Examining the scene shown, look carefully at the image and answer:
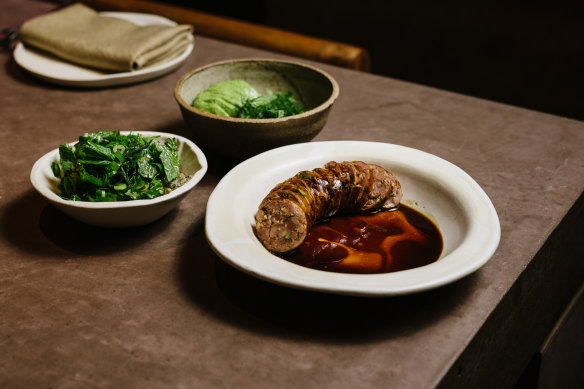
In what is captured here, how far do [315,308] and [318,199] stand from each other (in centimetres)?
24

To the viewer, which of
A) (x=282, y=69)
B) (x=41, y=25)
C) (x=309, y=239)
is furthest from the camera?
(x=41, y=25)

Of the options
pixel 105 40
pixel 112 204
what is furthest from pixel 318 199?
pixel 105 40

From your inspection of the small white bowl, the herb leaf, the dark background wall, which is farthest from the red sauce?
the dark background wall

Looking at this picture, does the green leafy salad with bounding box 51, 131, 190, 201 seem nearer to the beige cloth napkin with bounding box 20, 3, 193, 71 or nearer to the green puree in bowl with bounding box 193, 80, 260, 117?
the green puree in bowl with bounding box 193, 80, 260, 117

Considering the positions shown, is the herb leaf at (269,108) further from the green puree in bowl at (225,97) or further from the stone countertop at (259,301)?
the stone countertop at (259,301)

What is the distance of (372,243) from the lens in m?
1.22

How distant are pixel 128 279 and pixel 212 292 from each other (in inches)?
7.0

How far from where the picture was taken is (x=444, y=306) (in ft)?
3.57

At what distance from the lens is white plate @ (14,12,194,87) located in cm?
204

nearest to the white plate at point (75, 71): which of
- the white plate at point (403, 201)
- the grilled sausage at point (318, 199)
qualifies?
the white plate at point (403, 201)

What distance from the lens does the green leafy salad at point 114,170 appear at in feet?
4.06

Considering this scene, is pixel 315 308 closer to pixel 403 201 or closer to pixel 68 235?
pixel 403 201

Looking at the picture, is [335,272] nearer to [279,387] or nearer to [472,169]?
[279,387]

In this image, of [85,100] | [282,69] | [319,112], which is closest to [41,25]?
[85,100]
